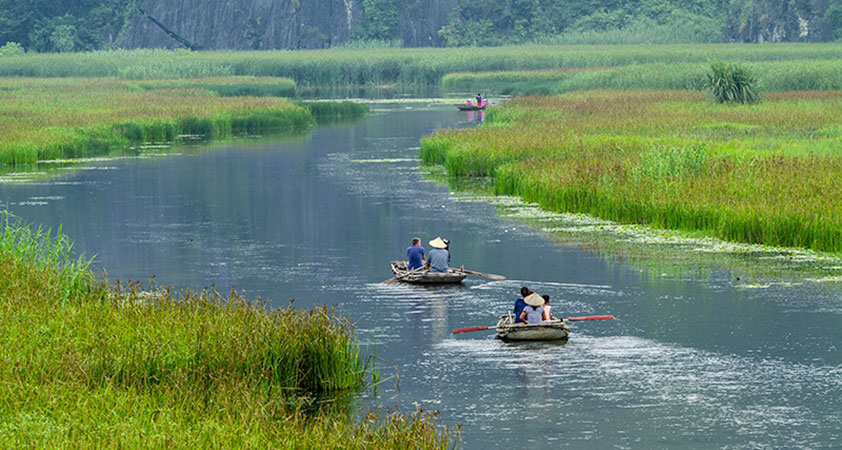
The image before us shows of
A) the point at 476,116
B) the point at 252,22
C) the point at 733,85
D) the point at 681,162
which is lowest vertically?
the point at 476,116

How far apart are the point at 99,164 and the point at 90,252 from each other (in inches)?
834

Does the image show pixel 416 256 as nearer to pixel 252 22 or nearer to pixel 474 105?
pixel 474 105

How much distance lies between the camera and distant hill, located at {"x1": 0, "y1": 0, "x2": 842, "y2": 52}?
142500mm

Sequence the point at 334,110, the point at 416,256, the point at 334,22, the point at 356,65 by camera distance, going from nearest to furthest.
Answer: the point at 416,256 → the point at 334,110 → the point at 356,65 → the point at 334,22

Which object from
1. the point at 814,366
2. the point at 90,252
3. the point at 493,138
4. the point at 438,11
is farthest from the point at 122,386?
the point at 438,11

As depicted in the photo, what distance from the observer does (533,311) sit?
2017 centimetres

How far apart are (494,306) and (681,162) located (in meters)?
13.7

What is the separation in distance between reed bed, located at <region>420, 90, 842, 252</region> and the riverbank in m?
14.6

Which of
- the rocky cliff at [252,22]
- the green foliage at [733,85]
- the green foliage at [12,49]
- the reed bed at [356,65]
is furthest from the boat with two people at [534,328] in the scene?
the rocky cliff at [252,22]

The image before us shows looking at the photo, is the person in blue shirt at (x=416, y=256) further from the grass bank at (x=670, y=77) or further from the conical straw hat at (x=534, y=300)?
the grass bank at (x=670, y=77)

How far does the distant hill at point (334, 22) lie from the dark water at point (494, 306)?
10094cm

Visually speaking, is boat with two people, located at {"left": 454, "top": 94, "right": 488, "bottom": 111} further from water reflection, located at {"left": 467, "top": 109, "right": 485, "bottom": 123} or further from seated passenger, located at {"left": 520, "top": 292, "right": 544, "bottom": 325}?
seated passenger, located at {"left": 520, "top": 292, "right": 544, "bottom": 325}

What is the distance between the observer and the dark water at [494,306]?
53.5ft

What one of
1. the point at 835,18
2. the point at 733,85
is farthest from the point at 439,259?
the point at 835,18
